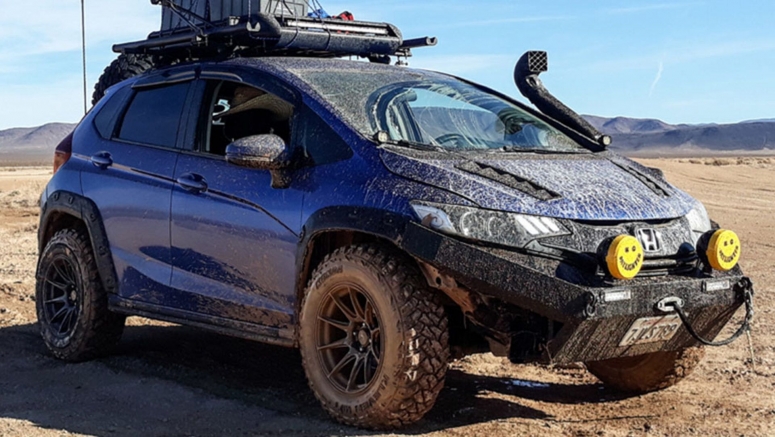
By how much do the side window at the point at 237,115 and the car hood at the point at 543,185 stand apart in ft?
3.12

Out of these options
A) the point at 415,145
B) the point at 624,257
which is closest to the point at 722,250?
the point at 624,257

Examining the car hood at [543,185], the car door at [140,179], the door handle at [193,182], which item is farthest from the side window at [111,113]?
the car hood at [543,185]

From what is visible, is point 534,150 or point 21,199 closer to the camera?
point 534,150

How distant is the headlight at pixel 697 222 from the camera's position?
209 inches

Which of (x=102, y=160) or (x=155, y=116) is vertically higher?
(x=155, y=116)

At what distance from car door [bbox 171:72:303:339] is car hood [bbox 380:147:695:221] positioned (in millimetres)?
756

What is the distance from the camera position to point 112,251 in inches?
268

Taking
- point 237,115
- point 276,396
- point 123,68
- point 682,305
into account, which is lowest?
point 276,396

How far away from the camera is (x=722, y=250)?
5.07 meters

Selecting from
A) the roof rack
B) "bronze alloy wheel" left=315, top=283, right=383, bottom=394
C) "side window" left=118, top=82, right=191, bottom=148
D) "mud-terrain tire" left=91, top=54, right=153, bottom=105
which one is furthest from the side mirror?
"mud-terrain tire" left=91, top=54, right=153, bottom=105

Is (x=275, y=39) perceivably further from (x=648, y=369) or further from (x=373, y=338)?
(x=648, y=369)

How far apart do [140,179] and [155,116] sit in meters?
0.45

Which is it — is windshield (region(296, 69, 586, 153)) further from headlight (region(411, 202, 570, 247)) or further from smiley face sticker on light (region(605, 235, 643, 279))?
smiley face sticker on light (region(605, 235, 643, 279))

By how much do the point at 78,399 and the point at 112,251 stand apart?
1.10 meters
